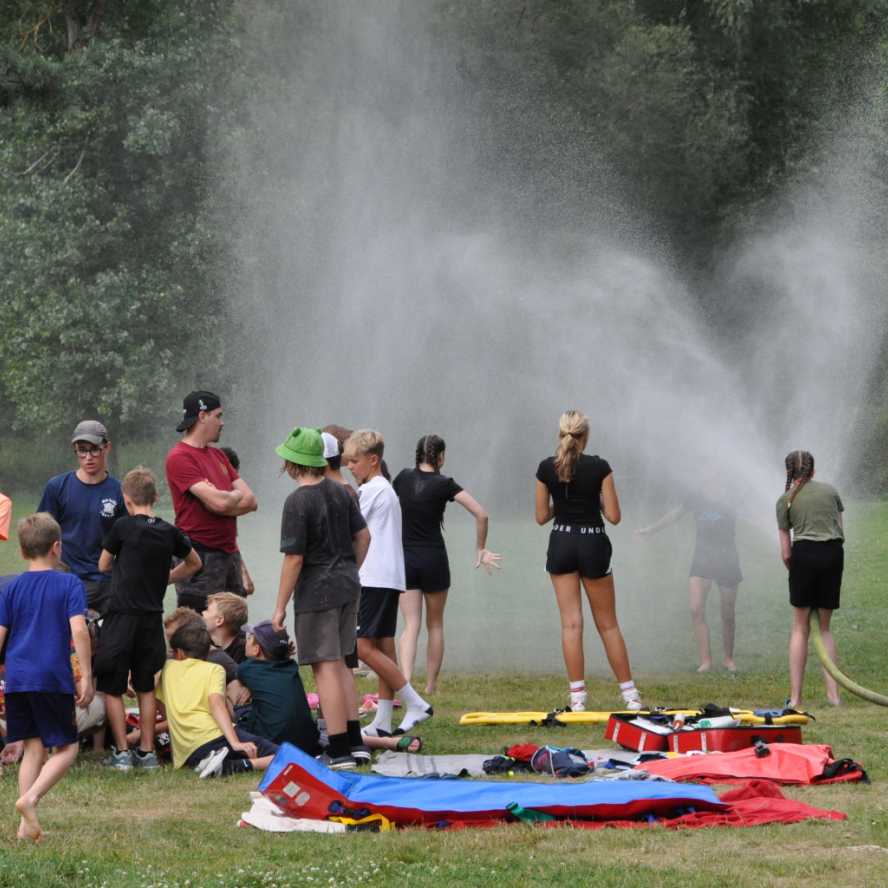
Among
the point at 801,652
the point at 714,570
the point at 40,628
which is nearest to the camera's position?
the point at 40,628

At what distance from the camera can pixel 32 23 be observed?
3409 centimetres

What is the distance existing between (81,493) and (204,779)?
203cm

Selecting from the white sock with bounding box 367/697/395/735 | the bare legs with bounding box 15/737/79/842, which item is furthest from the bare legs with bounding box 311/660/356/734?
the bare legs with bounding box 15/737/79/842

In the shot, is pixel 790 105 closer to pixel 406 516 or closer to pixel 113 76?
pixel 113 76

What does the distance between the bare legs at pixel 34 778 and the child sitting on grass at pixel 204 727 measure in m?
1.67

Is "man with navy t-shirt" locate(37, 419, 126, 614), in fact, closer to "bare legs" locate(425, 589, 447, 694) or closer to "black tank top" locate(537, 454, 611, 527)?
"bare legs" locate(425, 589, 447, 694)

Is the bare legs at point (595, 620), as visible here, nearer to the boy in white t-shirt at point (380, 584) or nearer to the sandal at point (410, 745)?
the boy in white t-shirt at point (380, 584)

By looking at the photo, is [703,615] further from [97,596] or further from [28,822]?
[28,822]

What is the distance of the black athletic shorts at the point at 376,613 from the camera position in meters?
9.88

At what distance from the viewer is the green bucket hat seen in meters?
A: 8.57

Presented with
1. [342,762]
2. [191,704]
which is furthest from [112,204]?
[342,762]

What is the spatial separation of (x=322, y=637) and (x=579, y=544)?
9.42 feet

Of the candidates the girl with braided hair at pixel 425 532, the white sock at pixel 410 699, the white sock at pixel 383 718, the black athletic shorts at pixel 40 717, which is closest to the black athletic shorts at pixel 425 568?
the girl with braided hair at pixel 425 532

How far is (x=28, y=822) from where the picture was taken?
6.50 metres
